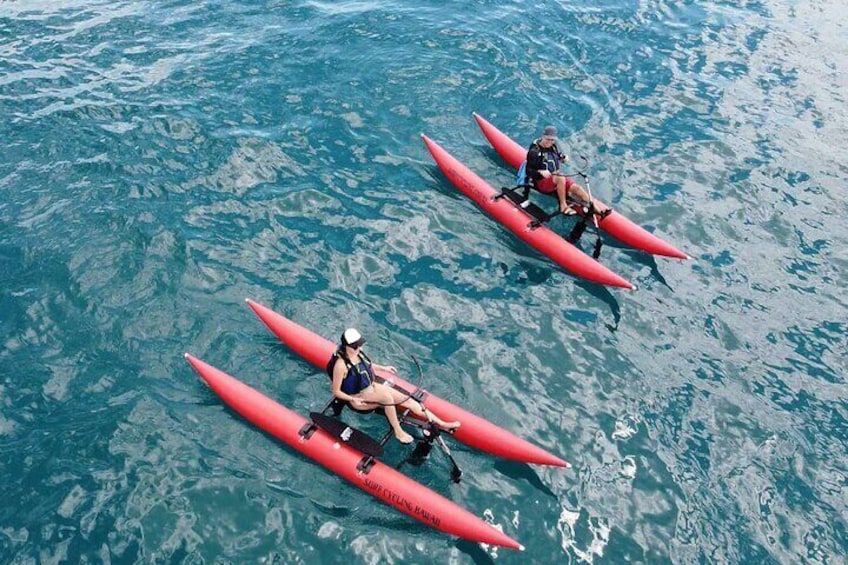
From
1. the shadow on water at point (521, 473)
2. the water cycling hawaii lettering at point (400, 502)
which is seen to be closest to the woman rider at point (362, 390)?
the water cycling hawaii lettering at point (400, 502)

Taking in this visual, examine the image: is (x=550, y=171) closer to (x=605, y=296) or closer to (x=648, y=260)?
(x=648, y=260)

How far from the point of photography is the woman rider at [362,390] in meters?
10.6

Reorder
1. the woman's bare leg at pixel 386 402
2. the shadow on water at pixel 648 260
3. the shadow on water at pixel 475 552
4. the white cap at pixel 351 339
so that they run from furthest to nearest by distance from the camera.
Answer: the shadow on water at pixel 648 260 < the woman's bare leg at pixel 386 402 < the white cap at pixel 351 339 < the shadow on water at pixel 475 552

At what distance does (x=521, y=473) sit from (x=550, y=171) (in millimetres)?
7986

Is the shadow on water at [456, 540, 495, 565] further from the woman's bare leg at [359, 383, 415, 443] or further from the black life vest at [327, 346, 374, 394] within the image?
the black life vest at [327, 346, 374, 394]

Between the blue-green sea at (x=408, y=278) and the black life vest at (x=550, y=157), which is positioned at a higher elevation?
the black life vest at (x=550, y=157)

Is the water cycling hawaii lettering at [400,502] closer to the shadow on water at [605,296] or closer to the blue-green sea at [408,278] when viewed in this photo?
the blue-green sea at [408,278]

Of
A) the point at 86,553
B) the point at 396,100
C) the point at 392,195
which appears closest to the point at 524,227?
the point at 392,195

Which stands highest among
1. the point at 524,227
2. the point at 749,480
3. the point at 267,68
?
the point at 267,68

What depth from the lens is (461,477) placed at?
10852mm

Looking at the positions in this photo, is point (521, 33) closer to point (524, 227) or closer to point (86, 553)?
point (524, 227)

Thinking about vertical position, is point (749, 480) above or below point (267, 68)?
below

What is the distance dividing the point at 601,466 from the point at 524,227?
6325mm

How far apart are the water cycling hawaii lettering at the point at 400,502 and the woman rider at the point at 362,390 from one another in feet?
2.85
